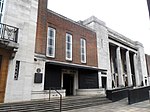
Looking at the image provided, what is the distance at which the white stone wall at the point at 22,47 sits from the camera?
28.2 ft

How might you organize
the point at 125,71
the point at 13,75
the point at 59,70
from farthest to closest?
the point at 125,71
the point at 59,70
the point at 13,75

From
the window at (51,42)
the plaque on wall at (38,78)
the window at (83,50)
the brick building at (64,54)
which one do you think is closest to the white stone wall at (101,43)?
the brick building at (64,54)

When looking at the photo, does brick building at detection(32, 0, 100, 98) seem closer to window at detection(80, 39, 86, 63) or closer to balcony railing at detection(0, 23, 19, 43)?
window at detection(80, 39, 86, 63)

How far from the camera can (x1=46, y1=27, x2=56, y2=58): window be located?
12.5 metres

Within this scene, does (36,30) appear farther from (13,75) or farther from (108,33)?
(108,33)

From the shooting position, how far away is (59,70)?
12.8 meters

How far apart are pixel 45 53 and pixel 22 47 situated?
87.4 inches

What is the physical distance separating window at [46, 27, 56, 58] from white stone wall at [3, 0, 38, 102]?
7.25 ft

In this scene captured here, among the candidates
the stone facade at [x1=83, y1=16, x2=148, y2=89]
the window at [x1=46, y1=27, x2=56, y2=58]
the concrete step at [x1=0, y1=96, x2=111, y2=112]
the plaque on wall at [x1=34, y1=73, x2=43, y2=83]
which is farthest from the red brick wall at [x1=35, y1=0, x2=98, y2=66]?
the concrete step at [x1=0, y1=96, x2=111, y2=112]

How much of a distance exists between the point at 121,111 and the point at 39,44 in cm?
736

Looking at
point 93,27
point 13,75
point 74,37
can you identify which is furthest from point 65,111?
point 93,27

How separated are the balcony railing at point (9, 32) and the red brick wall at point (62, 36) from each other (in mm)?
2093

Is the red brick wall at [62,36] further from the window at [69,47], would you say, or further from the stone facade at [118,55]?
the stone facade at [118,55]

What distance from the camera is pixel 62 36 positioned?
45.1 ft
